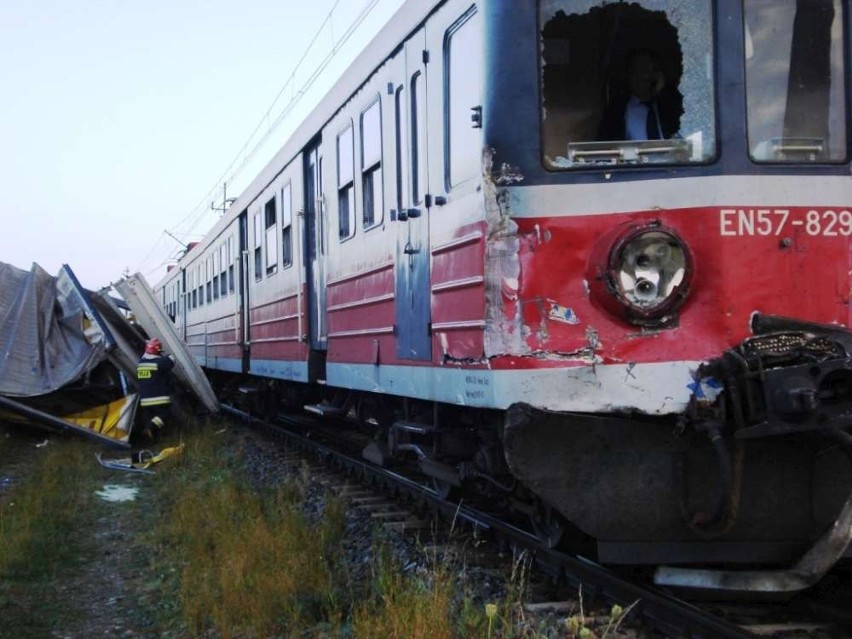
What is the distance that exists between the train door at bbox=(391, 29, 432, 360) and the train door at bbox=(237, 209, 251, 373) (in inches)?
287

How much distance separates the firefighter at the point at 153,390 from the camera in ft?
41.1

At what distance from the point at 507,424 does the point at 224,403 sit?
17.1 meters

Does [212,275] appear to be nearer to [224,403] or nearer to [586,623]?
[224,403]

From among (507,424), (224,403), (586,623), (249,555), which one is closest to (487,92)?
(507,424)

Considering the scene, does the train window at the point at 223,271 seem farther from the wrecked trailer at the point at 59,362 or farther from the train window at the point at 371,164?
the train window at the point at 371,164

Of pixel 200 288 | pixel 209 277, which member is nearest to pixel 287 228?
pixel 209 277

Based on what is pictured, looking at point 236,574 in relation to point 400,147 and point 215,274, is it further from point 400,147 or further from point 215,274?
point 215,274

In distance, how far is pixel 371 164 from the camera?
6973mm

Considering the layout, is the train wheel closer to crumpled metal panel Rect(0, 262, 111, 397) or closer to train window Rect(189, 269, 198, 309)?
crumpled metal panel Rect(0, 262, 111, 397)

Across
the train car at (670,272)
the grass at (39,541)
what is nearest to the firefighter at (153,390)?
the grass at (39,541)

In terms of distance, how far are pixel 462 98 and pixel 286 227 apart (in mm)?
5706

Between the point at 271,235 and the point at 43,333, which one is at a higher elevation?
the point at 271,235

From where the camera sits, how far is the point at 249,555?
220 inches

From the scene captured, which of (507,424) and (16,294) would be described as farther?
(16,294)
